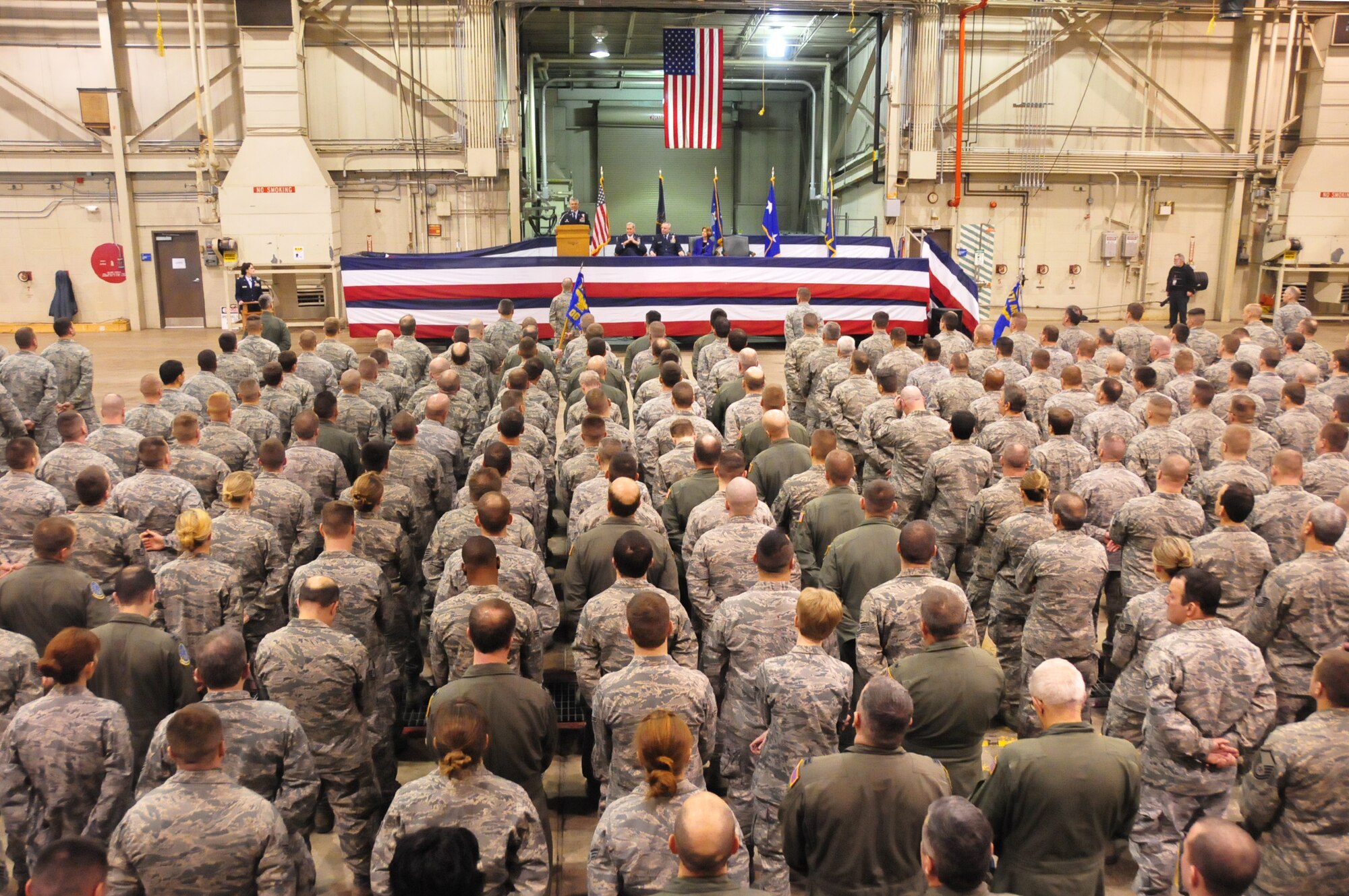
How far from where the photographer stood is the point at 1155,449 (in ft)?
23.5

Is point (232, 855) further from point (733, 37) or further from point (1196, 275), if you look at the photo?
point (733, 37)

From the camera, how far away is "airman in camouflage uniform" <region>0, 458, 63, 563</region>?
5.95m

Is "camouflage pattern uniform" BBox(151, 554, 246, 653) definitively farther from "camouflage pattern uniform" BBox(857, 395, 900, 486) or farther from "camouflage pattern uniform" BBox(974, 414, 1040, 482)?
"camouflage pattern uniform" BBox(974, 414, 1040, 482)

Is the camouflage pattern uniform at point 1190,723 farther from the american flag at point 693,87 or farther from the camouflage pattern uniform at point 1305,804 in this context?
the american flag at point 693,87

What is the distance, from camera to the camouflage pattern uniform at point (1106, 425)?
7719 mm

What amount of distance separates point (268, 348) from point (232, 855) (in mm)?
8596

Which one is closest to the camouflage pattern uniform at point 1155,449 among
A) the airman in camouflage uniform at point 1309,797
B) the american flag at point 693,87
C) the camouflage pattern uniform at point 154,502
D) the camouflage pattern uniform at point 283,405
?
the airman in camouflage uniform at point 1309,797

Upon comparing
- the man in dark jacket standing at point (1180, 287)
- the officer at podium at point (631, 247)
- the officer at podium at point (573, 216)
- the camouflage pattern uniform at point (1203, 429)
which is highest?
the officer at podium at point (573, 216)

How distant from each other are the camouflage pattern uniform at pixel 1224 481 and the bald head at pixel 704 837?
15.9ft

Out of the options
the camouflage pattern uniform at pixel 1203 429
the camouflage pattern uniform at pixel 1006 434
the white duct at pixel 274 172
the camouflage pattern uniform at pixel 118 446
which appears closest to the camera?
the camouflage pattern uniform at pixel 118 446

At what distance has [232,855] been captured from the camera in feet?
10.4

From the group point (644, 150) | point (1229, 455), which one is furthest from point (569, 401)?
point (644, 150)

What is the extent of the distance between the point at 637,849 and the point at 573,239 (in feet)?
44.2

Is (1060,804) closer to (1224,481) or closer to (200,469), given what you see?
(1224,481)
